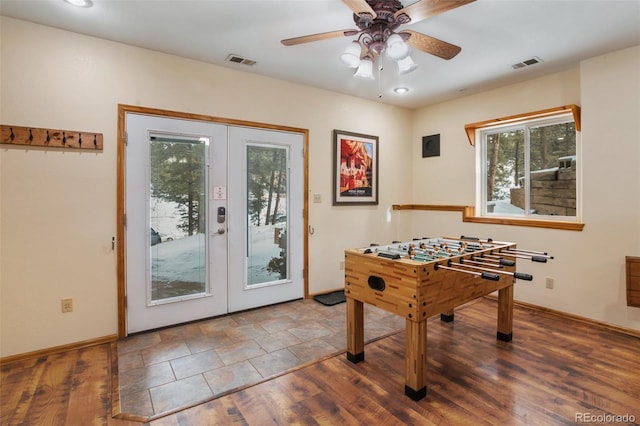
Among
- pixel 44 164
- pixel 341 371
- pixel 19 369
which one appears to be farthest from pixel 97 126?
pixel 341 371

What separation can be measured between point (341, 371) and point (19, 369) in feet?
7.85

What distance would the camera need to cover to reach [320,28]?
2.57 meters

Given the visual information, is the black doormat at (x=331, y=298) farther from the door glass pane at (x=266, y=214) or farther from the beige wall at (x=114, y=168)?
the door glass pane at (x=266, y=214)

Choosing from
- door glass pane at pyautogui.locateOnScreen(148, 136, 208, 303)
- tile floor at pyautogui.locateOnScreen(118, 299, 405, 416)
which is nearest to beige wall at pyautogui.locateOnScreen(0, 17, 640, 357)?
door glass pane at pyautogui.locateOnScreen(148, 136, 208, 303)

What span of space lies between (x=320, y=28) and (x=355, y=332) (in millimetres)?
2449

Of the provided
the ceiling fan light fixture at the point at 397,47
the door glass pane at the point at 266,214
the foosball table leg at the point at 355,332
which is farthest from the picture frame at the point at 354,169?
the ceiling fan light fixture at the point at 397,47

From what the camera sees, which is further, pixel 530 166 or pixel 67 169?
pixel 530 166

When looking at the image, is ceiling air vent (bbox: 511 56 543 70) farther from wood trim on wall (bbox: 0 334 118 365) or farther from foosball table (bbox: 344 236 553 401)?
wood trim on wall (bbox: 0 334 118 365)

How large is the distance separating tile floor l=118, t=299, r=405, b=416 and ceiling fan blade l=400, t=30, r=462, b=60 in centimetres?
245

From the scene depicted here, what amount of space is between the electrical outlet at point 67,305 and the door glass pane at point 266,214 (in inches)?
62.0

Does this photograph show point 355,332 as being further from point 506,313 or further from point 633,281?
point 633,281

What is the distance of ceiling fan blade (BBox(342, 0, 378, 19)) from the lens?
1806mm

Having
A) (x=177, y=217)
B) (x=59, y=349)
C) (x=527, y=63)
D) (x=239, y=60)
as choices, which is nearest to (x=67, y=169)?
(x=177, y=217)

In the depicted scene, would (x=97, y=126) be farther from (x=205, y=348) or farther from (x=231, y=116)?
(x=205, y=348)
